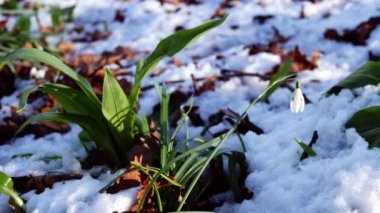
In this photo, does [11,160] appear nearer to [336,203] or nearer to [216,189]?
[216,189]

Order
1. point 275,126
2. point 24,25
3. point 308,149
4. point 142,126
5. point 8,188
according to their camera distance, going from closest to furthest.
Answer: point 8,188
point 308,149
point 142,126
point 275,126
point 24,25

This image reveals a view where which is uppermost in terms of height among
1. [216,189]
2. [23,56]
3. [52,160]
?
[23,56]

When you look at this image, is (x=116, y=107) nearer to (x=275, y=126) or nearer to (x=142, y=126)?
(x=142, y=126)

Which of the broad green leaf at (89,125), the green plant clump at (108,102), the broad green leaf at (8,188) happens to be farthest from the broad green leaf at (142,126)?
the broad green leaf at (8,188)

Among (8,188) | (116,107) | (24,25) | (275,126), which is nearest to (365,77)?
(275,126)

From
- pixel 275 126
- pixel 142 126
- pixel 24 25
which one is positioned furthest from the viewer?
pixel 24 25

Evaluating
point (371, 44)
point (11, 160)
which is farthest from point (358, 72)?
point (11, 160)
